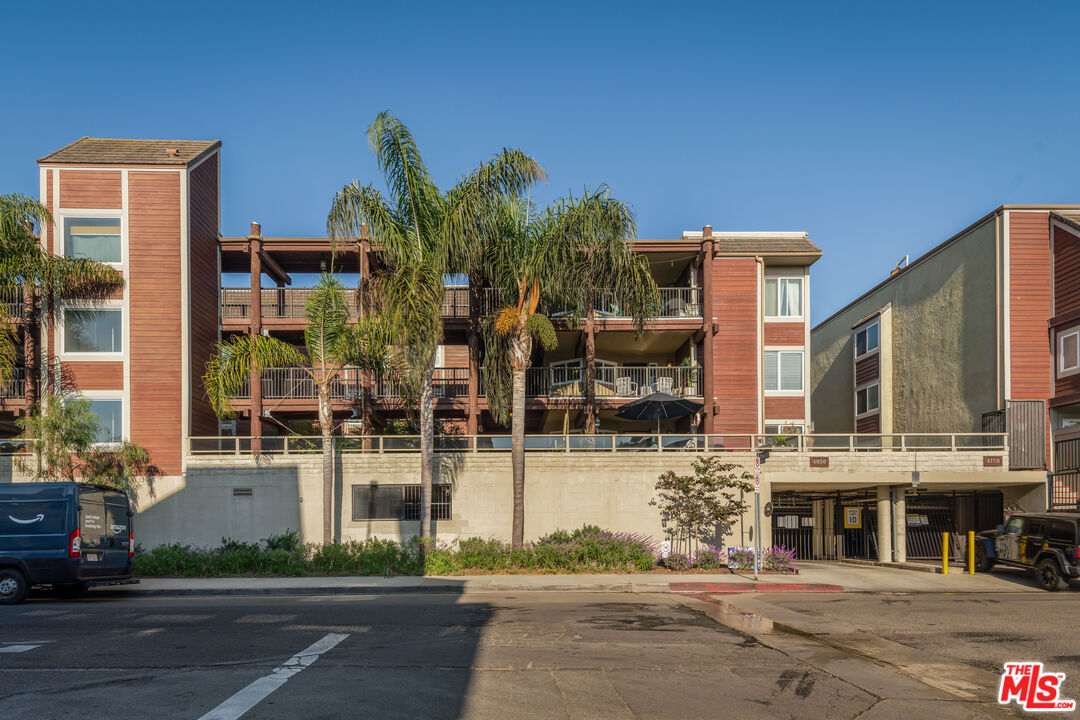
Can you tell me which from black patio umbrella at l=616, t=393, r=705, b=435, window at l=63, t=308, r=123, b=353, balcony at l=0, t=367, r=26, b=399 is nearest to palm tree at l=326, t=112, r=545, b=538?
black patio umbrella at l=616, t=393, r=705, b=435

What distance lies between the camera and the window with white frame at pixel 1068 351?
25.5 m

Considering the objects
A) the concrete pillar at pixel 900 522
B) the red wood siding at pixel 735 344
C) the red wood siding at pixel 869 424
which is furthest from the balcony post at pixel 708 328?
the red wood siding at pixel 869 424

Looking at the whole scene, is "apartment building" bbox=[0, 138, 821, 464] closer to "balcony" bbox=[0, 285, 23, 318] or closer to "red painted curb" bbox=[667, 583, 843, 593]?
"balcony" bbox=[0, 285, 23, 318]

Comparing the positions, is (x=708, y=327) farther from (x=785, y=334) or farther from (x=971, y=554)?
(x=971, y=554)

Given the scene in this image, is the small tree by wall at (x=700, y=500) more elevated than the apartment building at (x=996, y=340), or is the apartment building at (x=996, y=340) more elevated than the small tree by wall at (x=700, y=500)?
the apartment building at (x=996, y=340)

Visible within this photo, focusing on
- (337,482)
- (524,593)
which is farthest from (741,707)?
(337,482)

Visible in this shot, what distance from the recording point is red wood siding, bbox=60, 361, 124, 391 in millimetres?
26453

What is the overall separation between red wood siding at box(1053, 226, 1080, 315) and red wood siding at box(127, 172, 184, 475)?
91.9ft

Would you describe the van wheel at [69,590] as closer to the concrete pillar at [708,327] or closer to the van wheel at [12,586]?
the van wheel at [12,586]

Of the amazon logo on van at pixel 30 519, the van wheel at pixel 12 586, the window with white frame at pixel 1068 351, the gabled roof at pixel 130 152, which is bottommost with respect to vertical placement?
the van wheel at pixel 12 586

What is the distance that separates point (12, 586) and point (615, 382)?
18823 mm

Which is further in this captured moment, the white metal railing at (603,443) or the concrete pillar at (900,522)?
the concrete pillar at (900,522)

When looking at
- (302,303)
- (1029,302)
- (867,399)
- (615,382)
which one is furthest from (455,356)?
(1029,302)

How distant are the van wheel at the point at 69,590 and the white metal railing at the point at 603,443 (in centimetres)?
785
